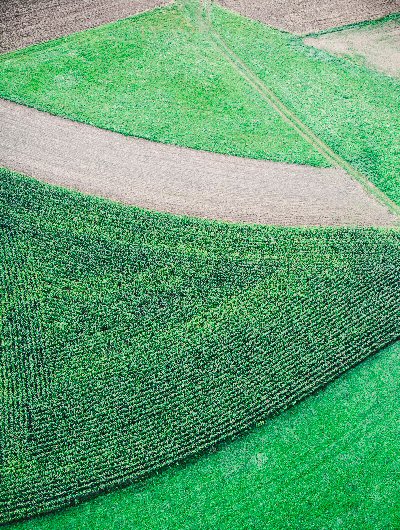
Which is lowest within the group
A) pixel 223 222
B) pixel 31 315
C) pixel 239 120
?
pixel 31 315

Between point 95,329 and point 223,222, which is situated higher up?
point 223,222

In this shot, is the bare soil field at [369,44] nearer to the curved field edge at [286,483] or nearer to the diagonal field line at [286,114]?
the diagonal field line at [286,114]

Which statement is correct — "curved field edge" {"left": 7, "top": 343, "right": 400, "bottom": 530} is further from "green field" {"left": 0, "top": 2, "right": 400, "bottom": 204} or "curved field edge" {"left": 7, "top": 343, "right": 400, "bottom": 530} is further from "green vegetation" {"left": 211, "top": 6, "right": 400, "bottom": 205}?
"green field" {"left": 0, "top": 2, "right": 400, "bottom": 204}

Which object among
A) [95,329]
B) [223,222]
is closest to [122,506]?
[95,329]

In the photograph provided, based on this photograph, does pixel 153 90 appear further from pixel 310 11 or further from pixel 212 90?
pixel 310 11

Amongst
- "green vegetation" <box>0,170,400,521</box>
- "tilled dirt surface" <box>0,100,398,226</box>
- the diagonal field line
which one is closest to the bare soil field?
the diagonal field line

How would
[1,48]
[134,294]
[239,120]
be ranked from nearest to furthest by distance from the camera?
[134,294] → [239,120] → [1,48]

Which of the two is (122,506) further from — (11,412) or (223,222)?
(223,222)

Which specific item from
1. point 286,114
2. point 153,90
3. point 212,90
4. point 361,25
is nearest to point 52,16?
point 153,90
